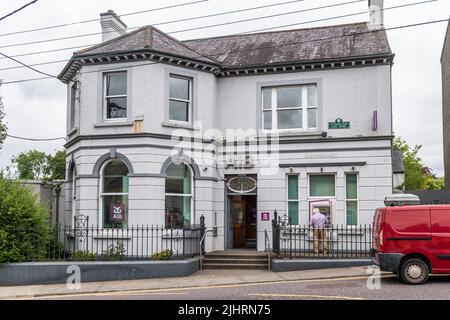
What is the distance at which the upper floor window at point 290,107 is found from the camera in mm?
18281

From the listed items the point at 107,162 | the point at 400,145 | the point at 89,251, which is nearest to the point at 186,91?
the point at 107,162

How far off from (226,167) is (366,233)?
532 cm

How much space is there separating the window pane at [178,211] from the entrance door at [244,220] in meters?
2.23

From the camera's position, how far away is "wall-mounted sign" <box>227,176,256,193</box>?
18469mm

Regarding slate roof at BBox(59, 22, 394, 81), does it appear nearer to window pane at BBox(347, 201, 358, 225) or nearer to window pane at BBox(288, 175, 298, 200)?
window pane at BBox(288, 175, 298, 200)

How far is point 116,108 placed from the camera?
57.6 ft

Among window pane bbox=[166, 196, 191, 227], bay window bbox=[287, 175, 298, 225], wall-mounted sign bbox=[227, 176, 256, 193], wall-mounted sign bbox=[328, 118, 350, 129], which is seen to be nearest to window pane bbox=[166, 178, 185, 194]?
window pane bbox=[166, 196, 191, 227]

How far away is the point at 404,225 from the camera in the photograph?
12617 millimetres

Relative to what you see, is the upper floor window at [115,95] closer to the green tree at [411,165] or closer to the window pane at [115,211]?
the window pane at [115,211]

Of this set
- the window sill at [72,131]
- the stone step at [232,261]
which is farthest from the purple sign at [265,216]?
the window sill at [72,131]

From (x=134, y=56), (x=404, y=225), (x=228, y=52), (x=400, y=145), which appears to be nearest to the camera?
(x=404, y=225)

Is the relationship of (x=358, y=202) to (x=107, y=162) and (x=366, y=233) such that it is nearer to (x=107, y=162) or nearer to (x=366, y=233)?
(x=366, y=233)

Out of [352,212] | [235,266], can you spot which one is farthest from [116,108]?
[352,212]

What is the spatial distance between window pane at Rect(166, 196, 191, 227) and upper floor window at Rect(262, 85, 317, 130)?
13.1 ft
